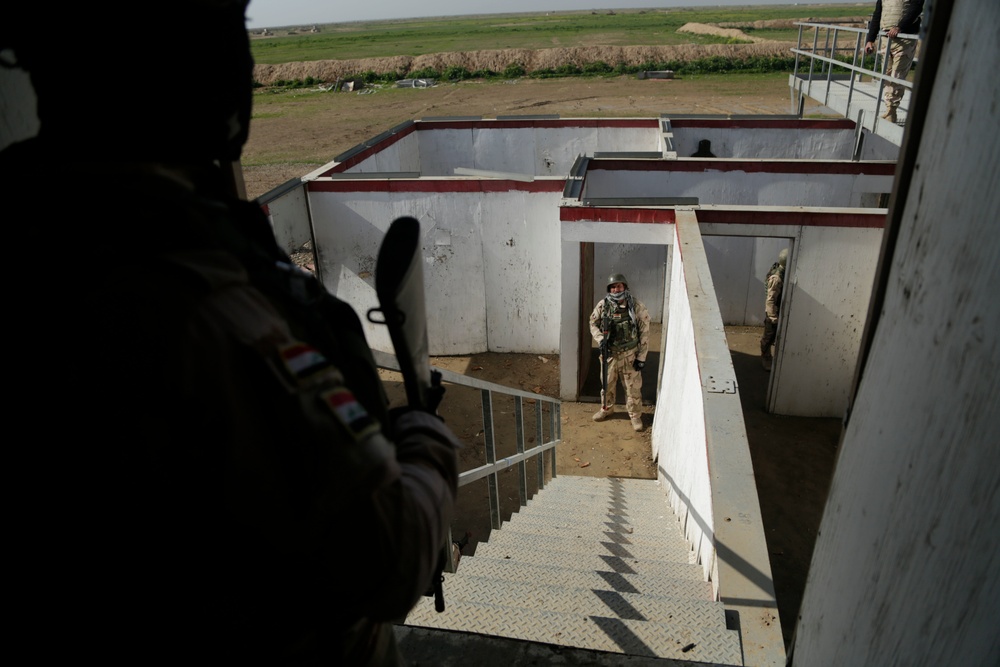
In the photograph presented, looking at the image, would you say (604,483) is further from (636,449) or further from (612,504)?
(636,449)

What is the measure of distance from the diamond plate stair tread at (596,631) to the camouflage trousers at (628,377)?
5.54m

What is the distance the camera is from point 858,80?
1231 cm

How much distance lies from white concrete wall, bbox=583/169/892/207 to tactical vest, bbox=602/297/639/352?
7.66 ft

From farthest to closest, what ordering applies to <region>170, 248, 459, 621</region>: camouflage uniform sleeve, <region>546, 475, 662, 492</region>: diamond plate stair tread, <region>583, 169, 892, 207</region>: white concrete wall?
<region>583, 169, 892, 207</region>: white concrete wall
<region>546, 475, 662, 492</region>: diamond plate stair tread
<region>170, 248, 459, 621</region>: camouflage uniform sleeve

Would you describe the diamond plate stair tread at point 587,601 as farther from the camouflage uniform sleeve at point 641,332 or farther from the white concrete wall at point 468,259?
the white concrete wall at point 468,259

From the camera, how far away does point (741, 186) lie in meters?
9.50

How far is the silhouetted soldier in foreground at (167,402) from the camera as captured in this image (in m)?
0.94

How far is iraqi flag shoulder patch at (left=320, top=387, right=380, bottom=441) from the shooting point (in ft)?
3.40

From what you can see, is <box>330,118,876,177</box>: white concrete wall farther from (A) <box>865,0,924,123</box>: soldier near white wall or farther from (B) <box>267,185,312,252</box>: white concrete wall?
(A) <box>865,0,924,123</box>: soldier near white wall

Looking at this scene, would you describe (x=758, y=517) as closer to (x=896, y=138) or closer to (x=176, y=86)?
(x=176, y=86)

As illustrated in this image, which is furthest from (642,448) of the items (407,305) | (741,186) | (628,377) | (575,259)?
(407,305)

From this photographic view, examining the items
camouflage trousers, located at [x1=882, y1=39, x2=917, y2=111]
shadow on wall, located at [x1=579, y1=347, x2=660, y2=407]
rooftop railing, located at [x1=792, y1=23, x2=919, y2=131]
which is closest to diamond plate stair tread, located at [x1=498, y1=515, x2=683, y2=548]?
shadow on wall, located at [x1=579, y1=347, x2=660, y2=407]

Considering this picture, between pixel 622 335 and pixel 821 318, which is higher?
pixel 821 318

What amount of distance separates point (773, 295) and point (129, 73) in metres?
8.42
